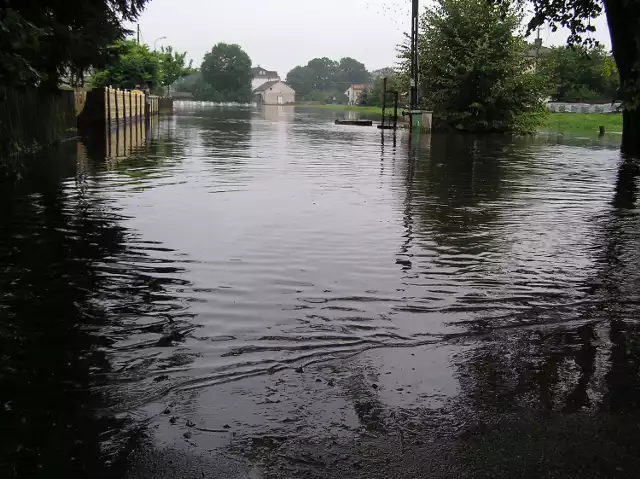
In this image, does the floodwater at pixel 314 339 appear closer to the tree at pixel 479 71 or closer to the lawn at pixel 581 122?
the tree at pixel 479 71

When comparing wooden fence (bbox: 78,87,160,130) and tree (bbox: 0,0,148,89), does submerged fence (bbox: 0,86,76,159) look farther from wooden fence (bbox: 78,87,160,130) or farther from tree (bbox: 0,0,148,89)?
wooden fence (bbox: 78,87,160,130)

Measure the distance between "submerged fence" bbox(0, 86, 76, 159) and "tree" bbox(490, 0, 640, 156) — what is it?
9813 mm

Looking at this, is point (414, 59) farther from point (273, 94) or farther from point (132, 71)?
point (273, 94)

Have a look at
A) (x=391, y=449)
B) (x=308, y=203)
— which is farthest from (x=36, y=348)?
(x=308, y=203)

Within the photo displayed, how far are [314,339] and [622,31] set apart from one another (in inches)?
210

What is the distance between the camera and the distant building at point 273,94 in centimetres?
18788

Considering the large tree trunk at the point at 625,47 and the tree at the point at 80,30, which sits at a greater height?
the tree at the point at 80,30

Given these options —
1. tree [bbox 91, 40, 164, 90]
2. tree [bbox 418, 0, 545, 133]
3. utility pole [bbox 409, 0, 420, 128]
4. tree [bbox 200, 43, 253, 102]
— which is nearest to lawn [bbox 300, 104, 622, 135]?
tree [bbox 418, 0, 545, 133]

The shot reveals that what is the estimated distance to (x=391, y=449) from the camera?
3.21 meters

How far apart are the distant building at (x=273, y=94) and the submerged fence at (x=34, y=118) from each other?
16749 centimetres

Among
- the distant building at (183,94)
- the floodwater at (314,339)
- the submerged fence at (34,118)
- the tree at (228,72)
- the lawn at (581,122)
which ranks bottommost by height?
the floodwater at (314,339)

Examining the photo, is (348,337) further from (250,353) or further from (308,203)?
(308,203)

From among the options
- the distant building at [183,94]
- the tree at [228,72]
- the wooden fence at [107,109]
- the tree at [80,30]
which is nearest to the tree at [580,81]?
the wooden fence at [107,109]

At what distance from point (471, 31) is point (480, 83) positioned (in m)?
2.69
